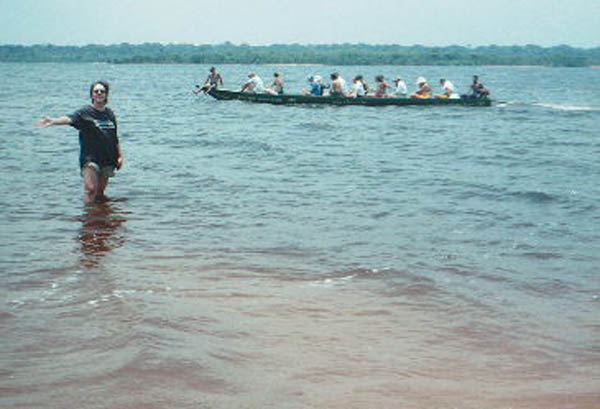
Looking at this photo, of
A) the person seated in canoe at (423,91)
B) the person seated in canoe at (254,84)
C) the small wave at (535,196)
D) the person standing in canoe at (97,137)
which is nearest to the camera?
the person standing in canoe at (97,137)

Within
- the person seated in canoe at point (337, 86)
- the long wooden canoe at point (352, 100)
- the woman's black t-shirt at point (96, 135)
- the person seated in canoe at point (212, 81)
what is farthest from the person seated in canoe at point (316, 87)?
the woman's black t-shirt at point (96, 135)

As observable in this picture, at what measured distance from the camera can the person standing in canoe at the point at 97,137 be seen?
921cm

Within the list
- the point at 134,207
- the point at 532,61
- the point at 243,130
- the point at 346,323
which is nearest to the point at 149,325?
the point at 346,323

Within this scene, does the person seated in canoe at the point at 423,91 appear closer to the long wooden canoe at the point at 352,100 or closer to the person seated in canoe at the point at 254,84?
the long wooden canoe at the point at 352,100

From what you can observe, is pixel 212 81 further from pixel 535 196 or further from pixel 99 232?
pixel 99 232

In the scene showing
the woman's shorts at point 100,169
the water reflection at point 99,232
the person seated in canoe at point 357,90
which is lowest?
the water reflection at point 99,232

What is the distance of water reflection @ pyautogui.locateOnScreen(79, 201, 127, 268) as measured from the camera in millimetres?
7945

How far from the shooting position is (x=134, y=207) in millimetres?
11141

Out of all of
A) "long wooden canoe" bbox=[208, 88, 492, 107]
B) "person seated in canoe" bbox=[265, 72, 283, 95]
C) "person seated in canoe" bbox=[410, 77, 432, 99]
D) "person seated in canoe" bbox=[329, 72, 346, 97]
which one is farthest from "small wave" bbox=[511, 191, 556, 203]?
"person seated in canoe" bbox=[265, 72, 283, 95]

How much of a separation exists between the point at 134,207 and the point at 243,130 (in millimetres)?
14789

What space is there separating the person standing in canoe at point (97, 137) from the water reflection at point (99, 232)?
0.51m

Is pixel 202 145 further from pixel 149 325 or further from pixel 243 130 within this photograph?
pixel 149 325

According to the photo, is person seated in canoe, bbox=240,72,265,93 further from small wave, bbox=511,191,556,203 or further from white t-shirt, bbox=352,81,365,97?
small wave, bbox=511,191,556,203

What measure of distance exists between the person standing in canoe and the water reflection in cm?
51
